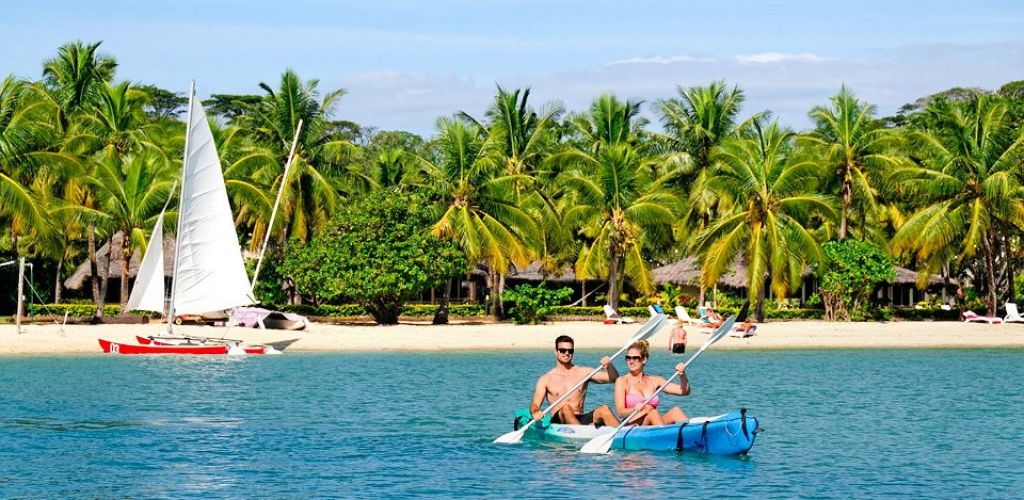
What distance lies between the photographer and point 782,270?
48.4 metres

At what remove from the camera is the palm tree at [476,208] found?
4772cm

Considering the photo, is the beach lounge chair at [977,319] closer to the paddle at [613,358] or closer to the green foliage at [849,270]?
the green foliage at [849,270]

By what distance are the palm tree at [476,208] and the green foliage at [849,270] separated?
10706 mm

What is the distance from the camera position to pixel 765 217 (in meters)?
48.7

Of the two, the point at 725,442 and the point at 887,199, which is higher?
the point at 887,199

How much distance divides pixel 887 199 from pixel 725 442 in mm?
38266

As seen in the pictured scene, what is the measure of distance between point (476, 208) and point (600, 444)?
1176 inches

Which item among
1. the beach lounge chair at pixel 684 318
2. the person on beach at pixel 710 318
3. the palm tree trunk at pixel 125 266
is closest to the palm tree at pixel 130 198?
the palm tree trunk at pixel 125 266

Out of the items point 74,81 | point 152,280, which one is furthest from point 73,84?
point 152,280

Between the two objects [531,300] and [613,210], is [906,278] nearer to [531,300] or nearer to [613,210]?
[613,210]

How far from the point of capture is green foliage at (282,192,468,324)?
46438mm

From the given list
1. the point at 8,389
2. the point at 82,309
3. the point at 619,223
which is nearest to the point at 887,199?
the point at 619,223

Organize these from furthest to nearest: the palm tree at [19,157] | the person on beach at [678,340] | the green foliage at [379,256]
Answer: the green foliage at [379,256], the person on beach at [678,340], the palm tree at [19,157]

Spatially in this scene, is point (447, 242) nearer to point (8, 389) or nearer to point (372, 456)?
point (8, 389)
